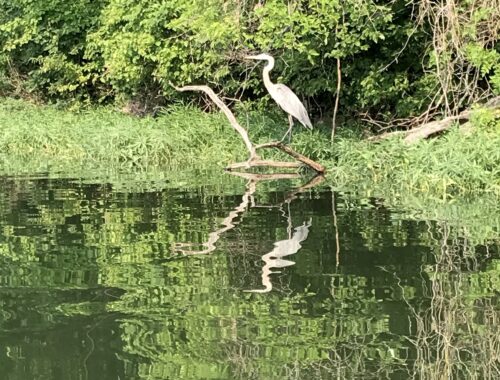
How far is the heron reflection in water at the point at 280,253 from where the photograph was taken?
6.61 meters

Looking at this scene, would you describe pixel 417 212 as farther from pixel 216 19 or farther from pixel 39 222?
pixel 216 19

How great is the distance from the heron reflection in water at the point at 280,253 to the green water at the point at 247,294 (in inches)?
1.0

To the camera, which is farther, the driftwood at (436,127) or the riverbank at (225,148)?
the driftwood at (436,127)

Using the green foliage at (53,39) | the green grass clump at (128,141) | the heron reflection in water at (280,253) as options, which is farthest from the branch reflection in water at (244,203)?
the green foliage at (53,39)

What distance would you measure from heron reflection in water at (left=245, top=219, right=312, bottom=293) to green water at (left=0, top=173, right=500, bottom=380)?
1.0 inches

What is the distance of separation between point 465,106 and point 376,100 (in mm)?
1548

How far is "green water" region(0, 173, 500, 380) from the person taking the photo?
4.87 metres

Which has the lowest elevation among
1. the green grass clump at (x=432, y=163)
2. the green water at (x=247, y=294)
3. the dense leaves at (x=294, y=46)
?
the green water at (x=247, y=294)

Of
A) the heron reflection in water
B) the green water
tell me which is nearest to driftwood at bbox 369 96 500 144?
the green water

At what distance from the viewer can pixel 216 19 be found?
14.5 m

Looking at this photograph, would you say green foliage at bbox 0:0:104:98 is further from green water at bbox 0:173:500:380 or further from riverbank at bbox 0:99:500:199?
green water at bbox 0:173:500:380

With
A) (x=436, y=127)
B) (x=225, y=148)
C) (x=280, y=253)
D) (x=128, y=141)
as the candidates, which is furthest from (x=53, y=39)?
(x=280, y=253)

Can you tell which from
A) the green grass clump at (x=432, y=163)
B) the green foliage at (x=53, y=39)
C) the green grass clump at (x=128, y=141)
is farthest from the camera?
the green foliage at (x=53, y=39)

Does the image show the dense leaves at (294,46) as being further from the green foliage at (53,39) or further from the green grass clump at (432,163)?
the green grass clump at (432,163)
